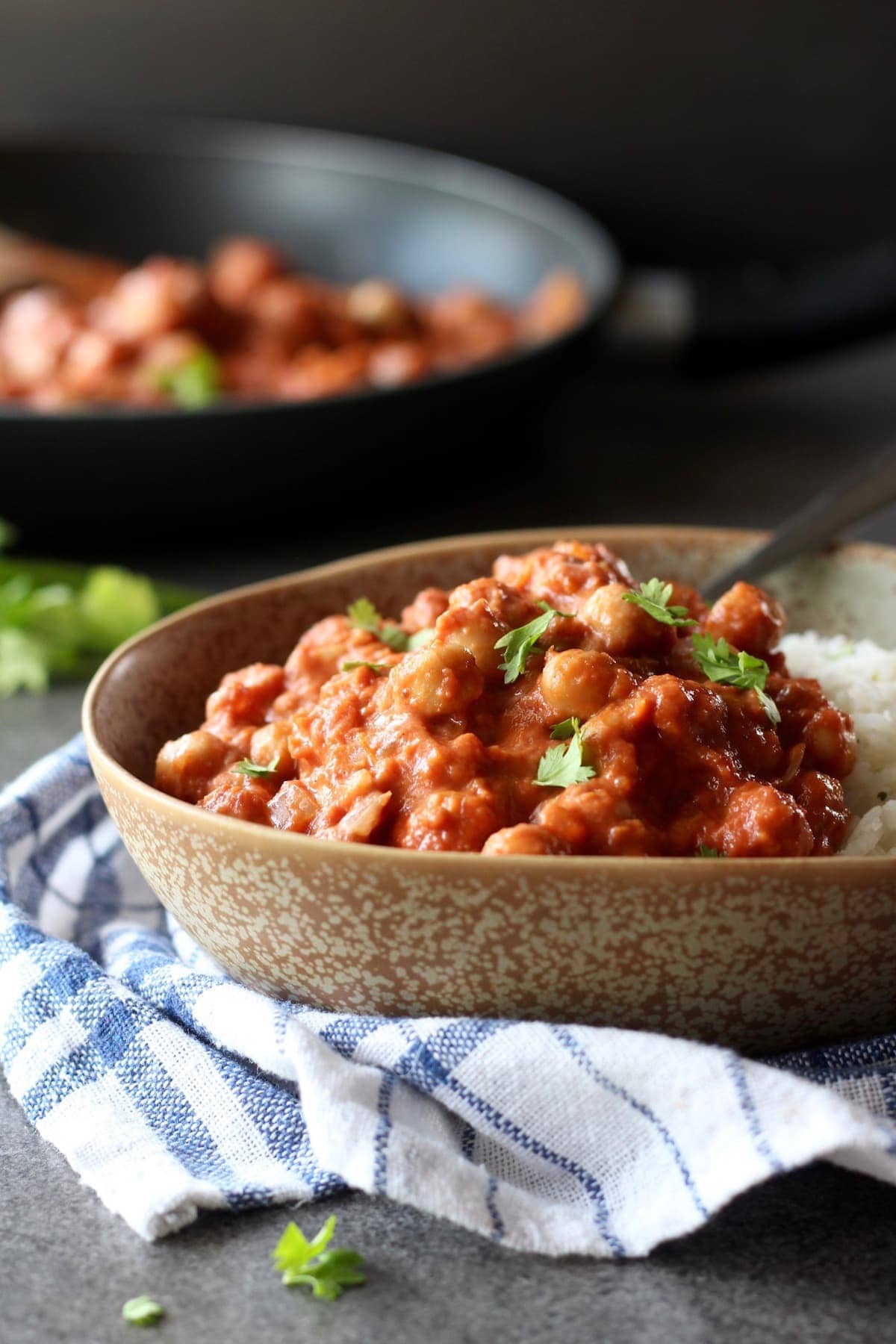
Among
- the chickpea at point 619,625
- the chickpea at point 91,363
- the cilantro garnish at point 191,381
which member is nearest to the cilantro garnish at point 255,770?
the chickpea at point 619,625

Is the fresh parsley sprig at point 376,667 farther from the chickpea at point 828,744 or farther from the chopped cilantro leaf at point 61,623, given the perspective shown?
the chopped cilantro leaf at point 61,623

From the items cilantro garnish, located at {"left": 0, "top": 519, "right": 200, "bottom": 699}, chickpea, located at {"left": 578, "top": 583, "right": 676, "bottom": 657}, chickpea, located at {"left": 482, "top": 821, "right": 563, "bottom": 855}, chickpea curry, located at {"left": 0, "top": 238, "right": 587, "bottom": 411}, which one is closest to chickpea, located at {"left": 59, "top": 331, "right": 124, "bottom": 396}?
chickpea curry, located at {"left": 0, "top": 238, "right": 587, "bottom": 411}

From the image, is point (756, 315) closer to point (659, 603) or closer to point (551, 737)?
point (659, 603)

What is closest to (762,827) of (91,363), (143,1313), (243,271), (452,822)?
(452,822)

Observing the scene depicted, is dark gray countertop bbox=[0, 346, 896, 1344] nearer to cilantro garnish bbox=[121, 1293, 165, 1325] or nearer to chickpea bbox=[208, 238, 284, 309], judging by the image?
cilantro garnish bbox=[121, 1293, 165, 1325]

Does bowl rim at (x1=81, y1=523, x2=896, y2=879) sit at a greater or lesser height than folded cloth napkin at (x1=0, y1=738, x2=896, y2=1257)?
greater

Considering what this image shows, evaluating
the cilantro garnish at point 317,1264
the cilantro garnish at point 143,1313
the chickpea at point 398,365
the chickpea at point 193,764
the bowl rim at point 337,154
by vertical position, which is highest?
the chickpea at point 193,764

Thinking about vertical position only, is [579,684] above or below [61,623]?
above
